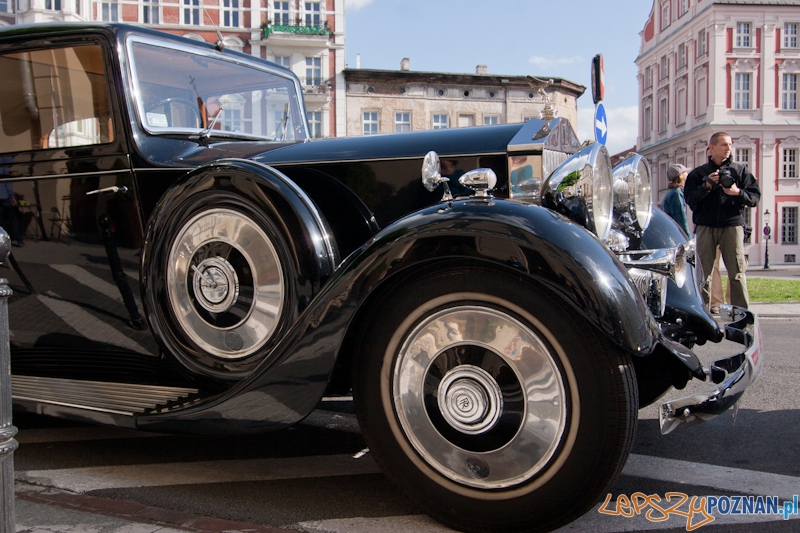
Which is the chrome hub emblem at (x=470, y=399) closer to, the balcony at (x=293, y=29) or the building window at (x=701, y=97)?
the balcony at (x=293, y=29)

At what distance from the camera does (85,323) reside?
2.96 m

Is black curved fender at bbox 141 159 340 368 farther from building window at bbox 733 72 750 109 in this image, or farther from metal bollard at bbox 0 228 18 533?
building window at bbox 733 72 750 109

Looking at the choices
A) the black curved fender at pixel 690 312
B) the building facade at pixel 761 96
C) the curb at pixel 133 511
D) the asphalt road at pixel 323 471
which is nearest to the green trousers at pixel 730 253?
the asphalt road at pixel 323 471

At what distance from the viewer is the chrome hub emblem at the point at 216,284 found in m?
2.56

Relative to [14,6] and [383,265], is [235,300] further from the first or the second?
[14,6]

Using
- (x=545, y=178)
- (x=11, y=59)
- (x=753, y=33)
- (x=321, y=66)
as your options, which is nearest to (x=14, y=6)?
(x=321, y=66)

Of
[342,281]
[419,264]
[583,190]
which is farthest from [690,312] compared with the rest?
[342,281]

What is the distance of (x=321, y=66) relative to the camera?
32375 millimetres

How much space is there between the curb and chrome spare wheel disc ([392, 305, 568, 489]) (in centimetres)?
58

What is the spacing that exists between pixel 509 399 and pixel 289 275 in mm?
975

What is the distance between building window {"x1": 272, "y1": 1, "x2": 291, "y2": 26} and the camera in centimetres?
3198

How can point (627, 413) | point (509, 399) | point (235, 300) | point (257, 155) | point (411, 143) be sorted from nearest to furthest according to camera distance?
point (627, 413) → point (509, 399) → point (235, 300) → point (411, 143) → point (257, 155)

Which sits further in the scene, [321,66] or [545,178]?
[321,66]

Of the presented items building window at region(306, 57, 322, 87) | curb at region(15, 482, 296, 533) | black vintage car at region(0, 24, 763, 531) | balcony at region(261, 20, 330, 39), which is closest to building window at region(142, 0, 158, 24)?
balcony at region(261, 20, 330, 39)
